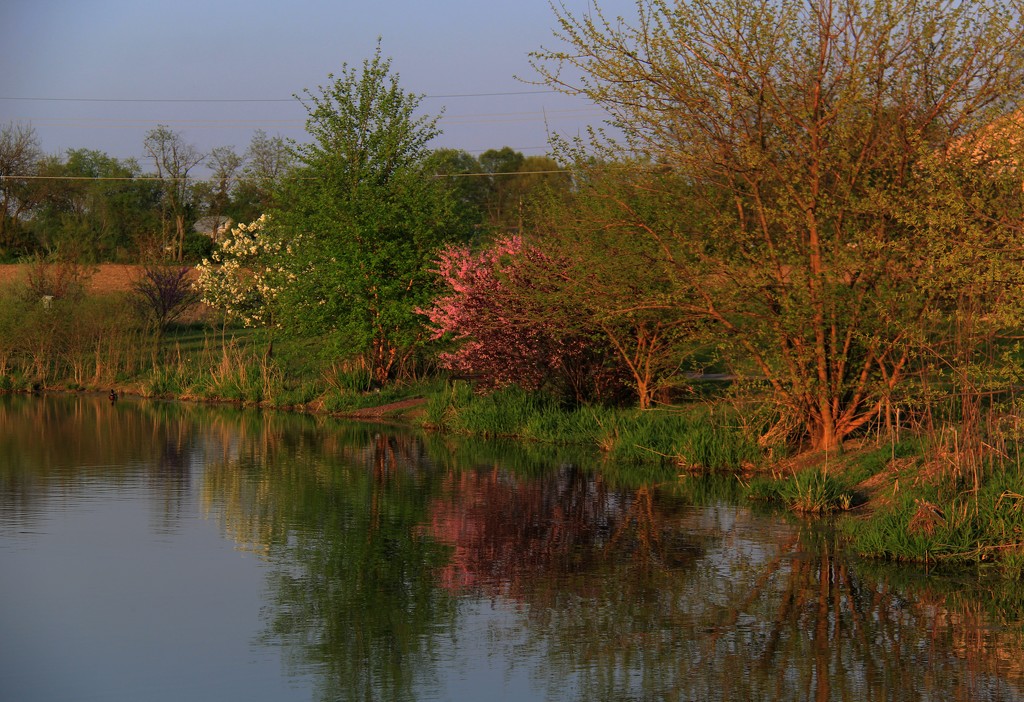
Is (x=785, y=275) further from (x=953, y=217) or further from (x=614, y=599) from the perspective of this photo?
(x=614, y=599)

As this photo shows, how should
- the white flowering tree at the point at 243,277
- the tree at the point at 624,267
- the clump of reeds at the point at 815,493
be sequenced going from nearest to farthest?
the clump of reeds at the point at 815,493, the tree at the point at 624,267, the white flowering tree at the point at 243,277

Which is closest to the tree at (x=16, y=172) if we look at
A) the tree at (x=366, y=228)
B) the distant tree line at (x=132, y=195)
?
the distant tree line at (x=132, y=195)

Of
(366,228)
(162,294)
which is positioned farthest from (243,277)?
(366,228)

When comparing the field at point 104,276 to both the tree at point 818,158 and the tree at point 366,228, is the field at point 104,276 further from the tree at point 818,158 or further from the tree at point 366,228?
the tree at point 818,158

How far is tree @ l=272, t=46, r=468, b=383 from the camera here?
35.1m

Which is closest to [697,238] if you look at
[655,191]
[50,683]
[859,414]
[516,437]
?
[655,191]

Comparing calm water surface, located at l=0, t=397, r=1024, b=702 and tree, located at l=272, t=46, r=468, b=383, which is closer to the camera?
calm water surface, located at l=0, t=397, r=1024, b=702

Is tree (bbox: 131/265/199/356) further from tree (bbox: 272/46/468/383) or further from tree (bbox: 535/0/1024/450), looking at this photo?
tree (bbox: 535/0/1024/450)

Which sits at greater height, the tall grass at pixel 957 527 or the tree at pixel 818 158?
the tree at pixel 818 158

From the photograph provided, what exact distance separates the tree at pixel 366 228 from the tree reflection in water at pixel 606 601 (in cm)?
1462

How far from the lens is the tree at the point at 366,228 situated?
1380 inches

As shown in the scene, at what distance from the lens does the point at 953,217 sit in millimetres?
15875

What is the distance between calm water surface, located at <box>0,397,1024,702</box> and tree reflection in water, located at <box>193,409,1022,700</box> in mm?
36

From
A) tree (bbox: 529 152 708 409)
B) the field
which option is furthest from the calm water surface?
the field
